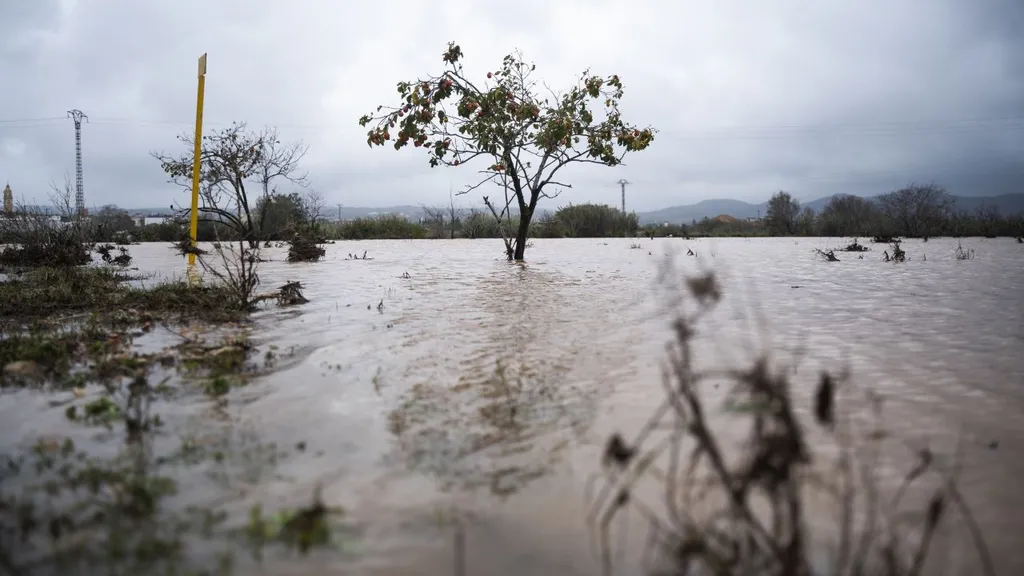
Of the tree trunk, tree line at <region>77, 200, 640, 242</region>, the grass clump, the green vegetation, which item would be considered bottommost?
the green vegetation

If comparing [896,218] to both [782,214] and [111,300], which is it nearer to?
[782,214]

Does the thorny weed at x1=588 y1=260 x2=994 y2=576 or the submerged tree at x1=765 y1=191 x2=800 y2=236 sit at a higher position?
the submerged tree at x1=765 y1=191 x2=800 y2=236

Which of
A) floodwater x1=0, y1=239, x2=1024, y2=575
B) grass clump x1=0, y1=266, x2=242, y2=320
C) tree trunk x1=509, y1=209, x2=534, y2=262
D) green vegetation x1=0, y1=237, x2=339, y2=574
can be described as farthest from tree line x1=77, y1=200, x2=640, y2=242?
green vegetation x1=0, y1=237, x2=339, y2=574

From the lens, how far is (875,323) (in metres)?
5.40

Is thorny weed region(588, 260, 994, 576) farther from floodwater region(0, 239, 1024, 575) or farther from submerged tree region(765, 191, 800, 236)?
submerged tree region(765, 191, 800, 236)

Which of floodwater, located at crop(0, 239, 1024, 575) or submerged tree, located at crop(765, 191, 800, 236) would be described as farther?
submerged tree, located at crop(765, 191, 800, 236)

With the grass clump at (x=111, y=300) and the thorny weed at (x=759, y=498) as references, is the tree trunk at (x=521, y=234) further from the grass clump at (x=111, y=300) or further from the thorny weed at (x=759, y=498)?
the thorny weed at (x=759, y=498)

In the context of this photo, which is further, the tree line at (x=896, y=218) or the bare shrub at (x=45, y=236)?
the tree line at (x=896, y=218)

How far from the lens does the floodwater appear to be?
6.27ft

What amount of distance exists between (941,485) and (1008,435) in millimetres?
803

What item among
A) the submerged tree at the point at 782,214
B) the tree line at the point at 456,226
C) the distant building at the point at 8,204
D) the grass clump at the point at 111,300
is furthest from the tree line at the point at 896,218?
the distant building at the point at 8,204

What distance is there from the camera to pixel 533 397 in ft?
10.9

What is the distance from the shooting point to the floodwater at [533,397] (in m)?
1.91

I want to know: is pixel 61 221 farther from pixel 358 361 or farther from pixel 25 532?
pixel 25 532
